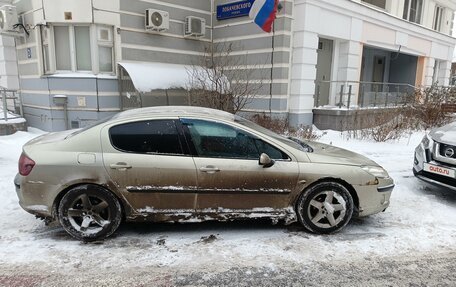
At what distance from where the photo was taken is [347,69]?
13.1 m

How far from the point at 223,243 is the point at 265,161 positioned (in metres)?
1.00

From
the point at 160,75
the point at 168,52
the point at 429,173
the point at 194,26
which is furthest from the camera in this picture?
the point at 194,26

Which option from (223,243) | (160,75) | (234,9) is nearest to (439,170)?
(223,243)

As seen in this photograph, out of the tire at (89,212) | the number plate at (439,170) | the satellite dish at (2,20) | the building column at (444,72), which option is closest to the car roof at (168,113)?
the tire at (89,212)

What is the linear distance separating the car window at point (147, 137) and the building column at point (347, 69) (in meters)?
9.86

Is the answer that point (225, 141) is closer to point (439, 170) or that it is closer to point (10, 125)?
point (439, 170)

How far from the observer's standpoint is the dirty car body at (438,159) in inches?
197

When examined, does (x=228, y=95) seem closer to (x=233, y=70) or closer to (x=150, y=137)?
(x=233, y=70)

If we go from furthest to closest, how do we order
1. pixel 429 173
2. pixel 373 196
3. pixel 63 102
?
pixel 63 102
pixel 429 173
pixel 373 196

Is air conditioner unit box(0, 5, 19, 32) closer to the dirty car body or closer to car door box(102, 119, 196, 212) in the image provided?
car door box(102, 119, 196, 212)

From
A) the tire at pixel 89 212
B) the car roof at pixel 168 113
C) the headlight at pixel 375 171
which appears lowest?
the tire at pixel 89 212

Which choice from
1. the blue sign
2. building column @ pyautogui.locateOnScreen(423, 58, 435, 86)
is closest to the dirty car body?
the blue sign

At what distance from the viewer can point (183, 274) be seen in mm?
3246

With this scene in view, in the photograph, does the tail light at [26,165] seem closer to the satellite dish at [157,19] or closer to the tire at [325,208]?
the tire at [325,208]
